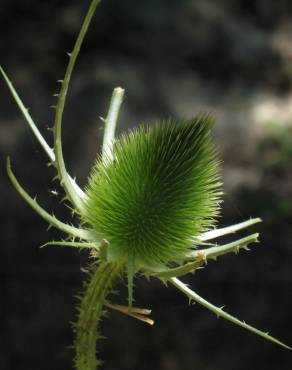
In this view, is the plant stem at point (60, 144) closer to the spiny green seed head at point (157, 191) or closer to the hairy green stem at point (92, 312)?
the spiny green seed head at point (157, 191)

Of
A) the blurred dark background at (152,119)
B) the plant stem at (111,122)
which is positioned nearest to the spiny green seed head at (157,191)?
the plant stem at (111,122)

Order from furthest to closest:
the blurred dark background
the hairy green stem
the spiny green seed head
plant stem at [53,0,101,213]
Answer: the blurred dark background < the spiny green seed head < the hairy green stem < plant stem at [53,0,101,213]

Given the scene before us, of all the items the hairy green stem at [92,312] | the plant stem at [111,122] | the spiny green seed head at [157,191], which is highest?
the plant stem at [111,122]

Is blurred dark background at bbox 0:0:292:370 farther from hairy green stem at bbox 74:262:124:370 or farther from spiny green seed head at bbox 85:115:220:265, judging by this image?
hairy green stem at bbox 74:262:124:370

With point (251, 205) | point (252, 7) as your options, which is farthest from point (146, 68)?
point (251, 205)

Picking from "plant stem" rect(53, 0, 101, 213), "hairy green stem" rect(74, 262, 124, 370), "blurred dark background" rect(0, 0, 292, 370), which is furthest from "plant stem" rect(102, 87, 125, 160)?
"blurred dark background" rect(0, 0, 292, 370)

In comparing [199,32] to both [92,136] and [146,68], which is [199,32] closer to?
[146,68]

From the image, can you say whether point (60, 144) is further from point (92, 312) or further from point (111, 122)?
point (92, 312)
